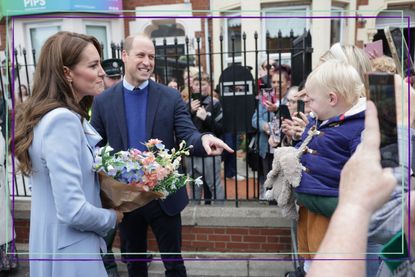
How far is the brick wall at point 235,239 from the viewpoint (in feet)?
11.0

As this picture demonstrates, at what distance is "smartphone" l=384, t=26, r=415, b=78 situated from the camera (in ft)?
2.79

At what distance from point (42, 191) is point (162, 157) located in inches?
22.1

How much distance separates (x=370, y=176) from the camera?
2.45ft

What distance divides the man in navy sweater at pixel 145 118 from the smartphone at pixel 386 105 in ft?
4.92

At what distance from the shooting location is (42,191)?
1575mm

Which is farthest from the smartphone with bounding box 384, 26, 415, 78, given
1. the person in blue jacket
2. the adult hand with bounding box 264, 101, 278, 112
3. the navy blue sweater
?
the adult hand with bounding box 264, 101, 278, 112

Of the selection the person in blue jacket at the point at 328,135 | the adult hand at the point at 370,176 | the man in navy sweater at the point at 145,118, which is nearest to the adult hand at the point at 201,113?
the man in navy sweater at the point at 145,118

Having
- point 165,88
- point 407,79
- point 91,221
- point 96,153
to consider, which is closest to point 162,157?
point 96,153

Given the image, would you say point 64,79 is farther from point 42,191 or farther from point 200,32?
point 200,32

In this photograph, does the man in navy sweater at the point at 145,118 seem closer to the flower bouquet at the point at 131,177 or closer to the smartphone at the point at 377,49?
the flower bouquet at the point at 131,177

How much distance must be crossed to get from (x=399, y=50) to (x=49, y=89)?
138cm

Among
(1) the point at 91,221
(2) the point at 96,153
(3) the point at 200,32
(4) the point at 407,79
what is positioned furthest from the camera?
(3) the point at 200,32

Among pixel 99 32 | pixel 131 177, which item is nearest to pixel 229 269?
pixel 131 177

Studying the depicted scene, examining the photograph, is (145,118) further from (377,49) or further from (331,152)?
(377,49)
